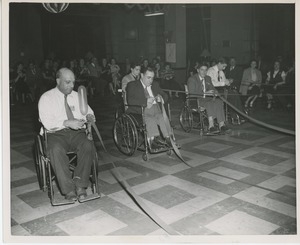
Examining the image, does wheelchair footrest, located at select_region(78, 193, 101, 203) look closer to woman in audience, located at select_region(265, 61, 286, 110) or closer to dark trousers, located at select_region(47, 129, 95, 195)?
dark trousers, located at select_region(47, 129, 95, 195)

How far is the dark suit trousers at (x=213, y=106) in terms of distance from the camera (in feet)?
18.7

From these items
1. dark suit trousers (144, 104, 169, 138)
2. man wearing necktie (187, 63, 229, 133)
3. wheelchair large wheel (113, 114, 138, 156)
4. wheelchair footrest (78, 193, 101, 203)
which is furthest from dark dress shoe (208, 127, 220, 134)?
wheelchair footrest (78, 193, 101, 203)

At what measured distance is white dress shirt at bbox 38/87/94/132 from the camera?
3330mm

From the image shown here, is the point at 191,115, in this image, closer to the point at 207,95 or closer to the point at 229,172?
the point at 207,95

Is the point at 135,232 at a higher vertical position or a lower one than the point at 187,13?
lower

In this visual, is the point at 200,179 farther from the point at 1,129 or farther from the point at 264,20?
the point at 264,20

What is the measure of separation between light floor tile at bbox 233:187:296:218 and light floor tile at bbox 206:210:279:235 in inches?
10.4

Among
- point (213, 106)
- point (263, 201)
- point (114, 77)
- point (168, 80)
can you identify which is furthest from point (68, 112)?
point (114, 77)

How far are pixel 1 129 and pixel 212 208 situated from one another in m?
1.81

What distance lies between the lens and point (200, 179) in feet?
12.5

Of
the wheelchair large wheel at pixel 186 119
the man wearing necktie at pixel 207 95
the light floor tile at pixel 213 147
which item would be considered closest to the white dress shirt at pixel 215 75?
the man wearing necktie at pixel 207 95

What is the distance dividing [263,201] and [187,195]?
68 cm

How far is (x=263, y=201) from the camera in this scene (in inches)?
128

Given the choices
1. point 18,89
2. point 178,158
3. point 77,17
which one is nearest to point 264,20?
point 77,17
